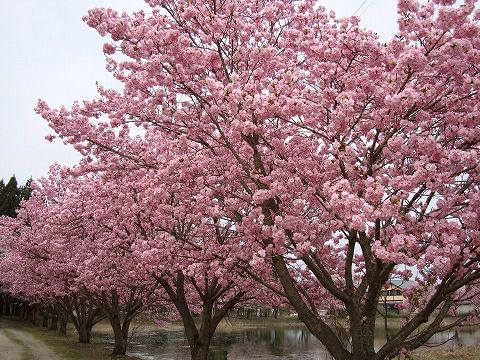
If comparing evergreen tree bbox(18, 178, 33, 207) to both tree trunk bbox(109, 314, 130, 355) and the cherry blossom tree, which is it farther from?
tree trunk bbox(109, 314, 130, 355)

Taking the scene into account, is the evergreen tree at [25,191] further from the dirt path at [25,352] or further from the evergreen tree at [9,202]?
the dirt path at [25,352]

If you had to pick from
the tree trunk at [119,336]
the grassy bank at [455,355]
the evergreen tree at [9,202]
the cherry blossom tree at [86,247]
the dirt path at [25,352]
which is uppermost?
the evergreen tree at [9,202]

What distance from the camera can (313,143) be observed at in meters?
9.02

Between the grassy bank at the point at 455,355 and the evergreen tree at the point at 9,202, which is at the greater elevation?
the evergreen tree at the point at 9,202

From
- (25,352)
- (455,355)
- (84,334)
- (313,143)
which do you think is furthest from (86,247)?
(455,355)

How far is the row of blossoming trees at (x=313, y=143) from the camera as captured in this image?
22.0 ft

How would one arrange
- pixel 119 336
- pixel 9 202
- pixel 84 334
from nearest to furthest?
pixel 119 336 → pixel 84 334 → pixel 9 202

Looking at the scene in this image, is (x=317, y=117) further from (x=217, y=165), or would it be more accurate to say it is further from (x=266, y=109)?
(x=217, y=165)

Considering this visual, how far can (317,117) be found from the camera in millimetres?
8539

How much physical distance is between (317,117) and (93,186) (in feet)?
29.7

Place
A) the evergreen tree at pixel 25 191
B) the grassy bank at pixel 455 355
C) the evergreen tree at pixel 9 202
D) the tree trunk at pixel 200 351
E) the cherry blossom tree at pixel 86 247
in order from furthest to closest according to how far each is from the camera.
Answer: the evergreen tree at pixel 25 191 → the evergreen tree at pixel 9 202 → the grassy bank at pixel 455 355 → the cherry blossom tree at pixel 86 247 → the tree trunk at pixel 200 351

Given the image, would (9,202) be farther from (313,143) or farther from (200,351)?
(313,143)

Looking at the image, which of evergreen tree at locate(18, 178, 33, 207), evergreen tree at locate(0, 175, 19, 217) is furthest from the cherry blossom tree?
evergreen tree at locate(18, 178, 33, 207)

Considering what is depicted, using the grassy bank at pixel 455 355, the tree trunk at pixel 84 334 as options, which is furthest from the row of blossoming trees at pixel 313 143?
the tree trunk at pixel 84 334
